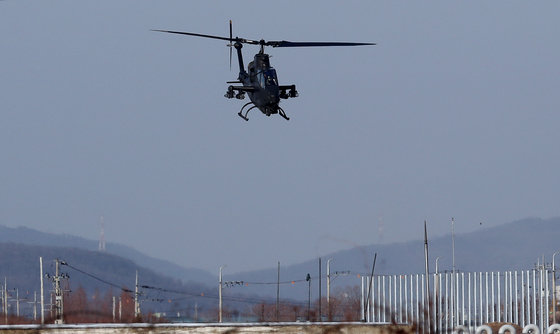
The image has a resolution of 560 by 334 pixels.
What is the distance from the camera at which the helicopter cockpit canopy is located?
6500 centimetres

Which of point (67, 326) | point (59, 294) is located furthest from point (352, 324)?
point (59, 294)

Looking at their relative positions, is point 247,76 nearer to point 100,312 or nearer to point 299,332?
point 299,332

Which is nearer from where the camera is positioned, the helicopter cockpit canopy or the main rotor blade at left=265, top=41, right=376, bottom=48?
the helicopter cockpit canopy

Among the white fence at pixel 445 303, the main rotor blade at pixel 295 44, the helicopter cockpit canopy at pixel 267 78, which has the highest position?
the main rotor blade at pixel 295 44

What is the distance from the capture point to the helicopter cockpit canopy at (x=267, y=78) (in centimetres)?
6500

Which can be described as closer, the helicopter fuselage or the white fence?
the white fence

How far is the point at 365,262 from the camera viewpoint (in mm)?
30922

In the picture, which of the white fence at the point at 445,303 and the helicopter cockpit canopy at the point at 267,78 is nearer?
the white fence at the point at 445,303

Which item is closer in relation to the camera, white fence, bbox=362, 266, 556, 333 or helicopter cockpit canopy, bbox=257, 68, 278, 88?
white fence, bbox=362, 266, 556, 333

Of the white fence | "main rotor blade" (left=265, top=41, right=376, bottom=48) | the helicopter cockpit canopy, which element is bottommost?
the white fence

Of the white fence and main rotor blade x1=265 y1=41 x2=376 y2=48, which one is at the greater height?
main rotor blade x1=265 y1=41 x2=376 y2=48

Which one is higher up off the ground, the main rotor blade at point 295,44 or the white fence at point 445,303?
the main rotor blade at point 295,44

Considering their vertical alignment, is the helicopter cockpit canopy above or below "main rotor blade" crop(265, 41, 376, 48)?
below

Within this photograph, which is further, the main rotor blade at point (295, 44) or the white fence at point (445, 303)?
the main rotor blade at point (295, 44)
